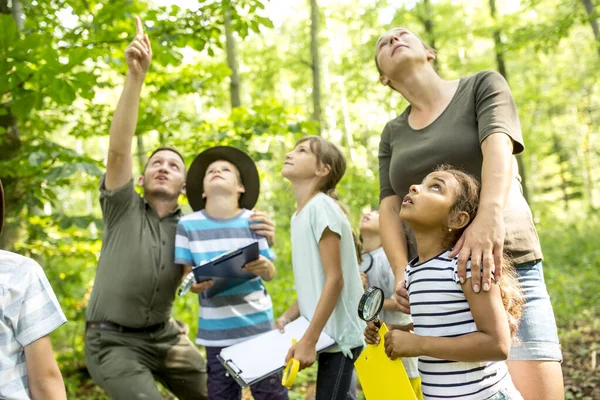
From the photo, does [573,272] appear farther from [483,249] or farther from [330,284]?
[483,249]

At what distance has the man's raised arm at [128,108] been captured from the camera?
109 inches

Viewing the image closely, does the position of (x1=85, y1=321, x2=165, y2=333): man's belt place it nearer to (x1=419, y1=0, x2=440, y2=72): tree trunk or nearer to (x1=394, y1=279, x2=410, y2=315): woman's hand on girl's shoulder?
(x1=394, y1=279, x2=410, y2=315): woman's hand on girl's shoulder

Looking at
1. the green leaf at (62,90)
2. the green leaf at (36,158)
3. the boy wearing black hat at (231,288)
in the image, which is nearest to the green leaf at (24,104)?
the green leaf at (62,90)

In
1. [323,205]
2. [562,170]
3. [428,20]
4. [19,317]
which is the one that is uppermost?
[428,20]

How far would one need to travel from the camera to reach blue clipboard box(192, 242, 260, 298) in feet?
8.27

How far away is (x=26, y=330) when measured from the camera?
1523mm

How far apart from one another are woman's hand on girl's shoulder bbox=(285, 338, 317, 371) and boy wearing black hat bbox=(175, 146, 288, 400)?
1.94 feet

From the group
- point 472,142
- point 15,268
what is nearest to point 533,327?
point 472,142

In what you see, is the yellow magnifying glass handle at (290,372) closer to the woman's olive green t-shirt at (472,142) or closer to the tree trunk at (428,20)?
the woman's olive green t-shirt at (472,142)

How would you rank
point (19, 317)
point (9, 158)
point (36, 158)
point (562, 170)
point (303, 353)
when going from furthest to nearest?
point (562, 170) → point (9, 158) → point (36, 158) → point (303, 353) → point (19, 317)

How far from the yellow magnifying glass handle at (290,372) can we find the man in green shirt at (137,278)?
0.74 m

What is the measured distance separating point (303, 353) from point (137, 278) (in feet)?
3.96

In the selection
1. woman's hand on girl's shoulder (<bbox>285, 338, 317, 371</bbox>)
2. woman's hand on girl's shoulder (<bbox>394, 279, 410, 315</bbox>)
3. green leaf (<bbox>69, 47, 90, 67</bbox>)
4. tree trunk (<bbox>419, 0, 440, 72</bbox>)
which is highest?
tree trunk (<bbox>419, 0, 440, 72</bbox>)

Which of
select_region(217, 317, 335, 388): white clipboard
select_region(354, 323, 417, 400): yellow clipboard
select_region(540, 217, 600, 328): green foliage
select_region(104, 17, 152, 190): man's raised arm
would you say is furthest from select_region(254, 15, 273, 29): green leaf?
select_region(540, 217, 600, 328): green foliage
